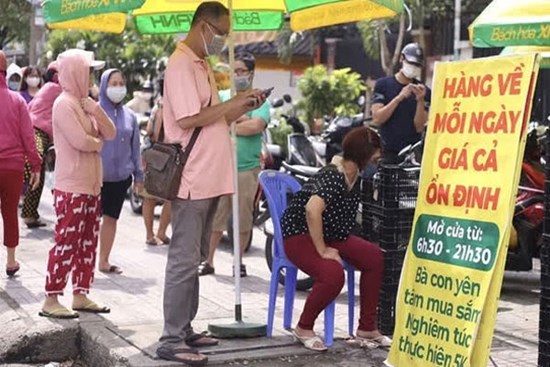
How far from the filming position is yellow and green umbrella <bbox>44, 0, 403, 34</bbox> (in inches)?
242

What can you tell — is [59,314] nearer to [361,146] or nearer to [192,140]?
[192,140]

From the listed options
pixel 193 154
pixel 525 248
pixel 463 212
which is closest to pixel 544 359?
pixel 463 212

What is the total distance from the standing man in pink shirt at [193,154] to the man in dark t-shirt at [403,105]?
8.57 ft

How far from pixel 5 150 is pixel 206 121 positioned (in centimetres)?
272

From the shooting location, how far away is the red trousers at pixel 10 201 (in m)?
7.49

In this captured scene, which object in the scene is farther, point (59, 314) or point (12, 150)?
point (12, 150)

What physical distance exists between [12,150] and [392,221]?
323cm

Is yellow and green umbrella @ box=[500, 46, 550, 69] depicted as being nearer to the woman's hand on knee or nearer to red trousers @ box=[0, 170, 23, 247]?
the woman's hand on knee

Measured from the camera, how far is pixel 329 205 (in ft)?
18.5

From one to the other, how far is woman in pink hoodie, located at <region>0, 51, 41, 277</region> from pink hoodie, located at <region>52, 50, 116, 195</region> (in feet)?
3.89

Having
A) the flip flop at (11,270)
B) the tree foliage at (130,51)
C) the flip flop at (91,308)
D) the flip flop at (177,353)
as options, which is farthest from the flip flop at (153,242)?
the tree foliage at (130,51)

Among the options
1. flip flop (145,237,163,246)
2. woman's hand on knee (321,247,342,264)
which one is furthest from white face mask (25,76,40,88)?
woman's hand on knee (321,247,342,264)

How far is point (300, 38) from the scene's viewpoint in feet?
87.8

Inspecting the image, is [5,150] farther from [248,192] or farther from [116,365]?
[116,365]
